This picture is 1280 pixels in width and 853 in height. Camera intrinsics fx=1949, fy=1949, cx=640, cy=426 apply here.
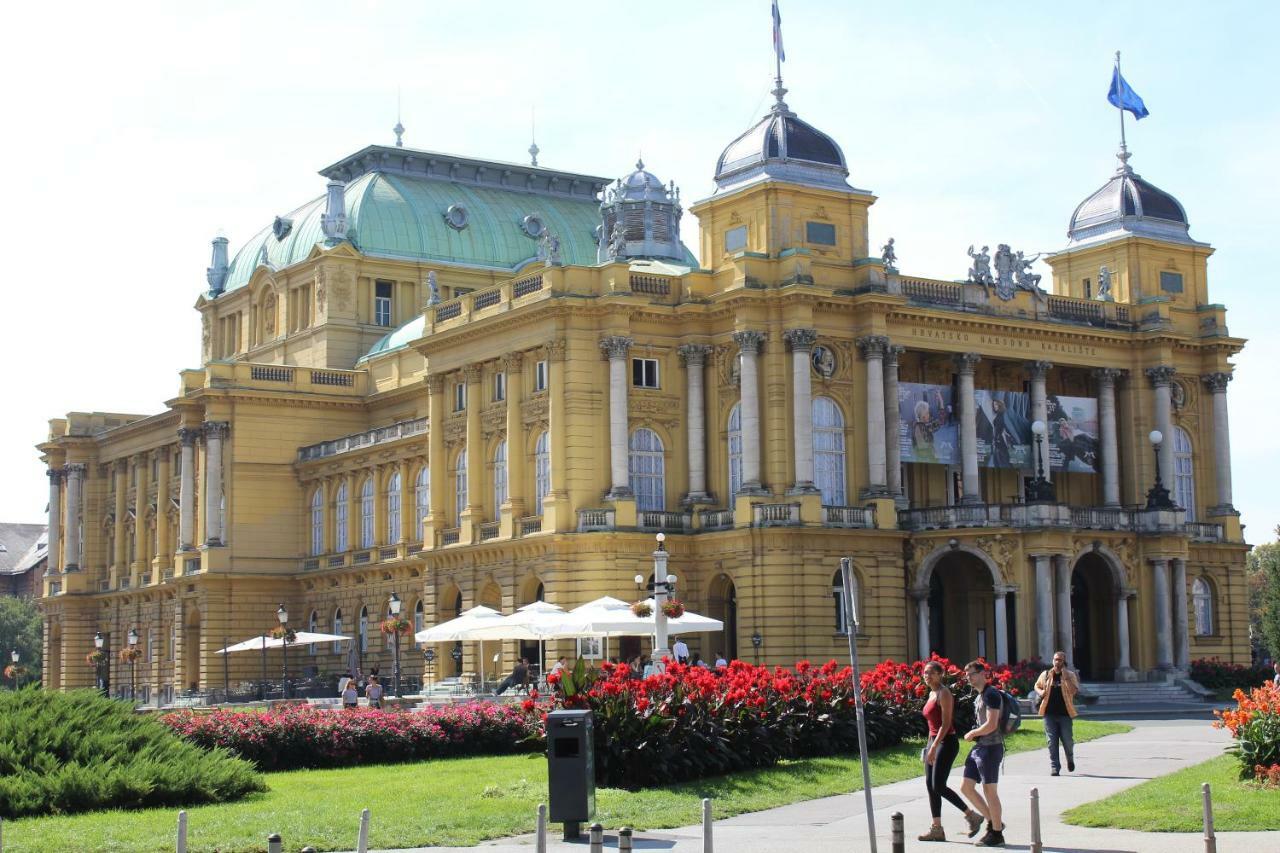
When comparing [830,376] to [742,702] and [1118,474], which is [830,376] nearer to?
[1118,474]

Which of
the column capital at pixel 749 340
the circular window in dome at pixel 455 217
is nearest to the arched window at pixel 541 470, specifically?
the column capital at pixel 749 340

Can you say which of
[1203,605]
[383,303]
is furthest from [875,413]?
[383,303]

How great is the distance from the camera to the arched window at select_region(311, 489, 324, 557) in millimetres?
84875

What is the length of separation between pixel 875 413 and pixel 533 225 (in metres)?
33.9

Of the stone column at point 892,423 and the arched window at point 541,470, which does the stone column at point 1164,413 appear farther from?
the arched window at point 541,470

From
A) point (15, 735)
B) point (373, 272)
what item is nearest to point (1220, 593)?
point (373, 272)

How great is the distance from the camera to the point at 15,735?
31094 millimetres

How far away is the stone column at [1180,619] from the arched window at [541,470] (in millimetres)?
21820

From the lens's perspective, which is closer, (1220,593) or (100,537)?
(1220,593)

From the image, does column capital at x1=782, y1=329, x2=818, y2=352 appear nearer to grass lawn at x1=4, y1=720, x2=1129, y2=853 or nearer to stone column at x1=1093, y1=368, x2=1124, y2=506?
stone column at x1=1093, y1=368, x2=1124, y2=506

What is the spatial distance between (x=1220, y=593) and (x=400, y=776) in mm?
47961

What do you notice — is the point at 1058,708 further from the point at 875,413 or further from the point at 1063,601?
the point at 875,413

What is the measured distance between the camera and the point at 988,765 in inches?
958

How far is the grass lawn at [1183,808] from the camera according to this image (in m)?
25.0
